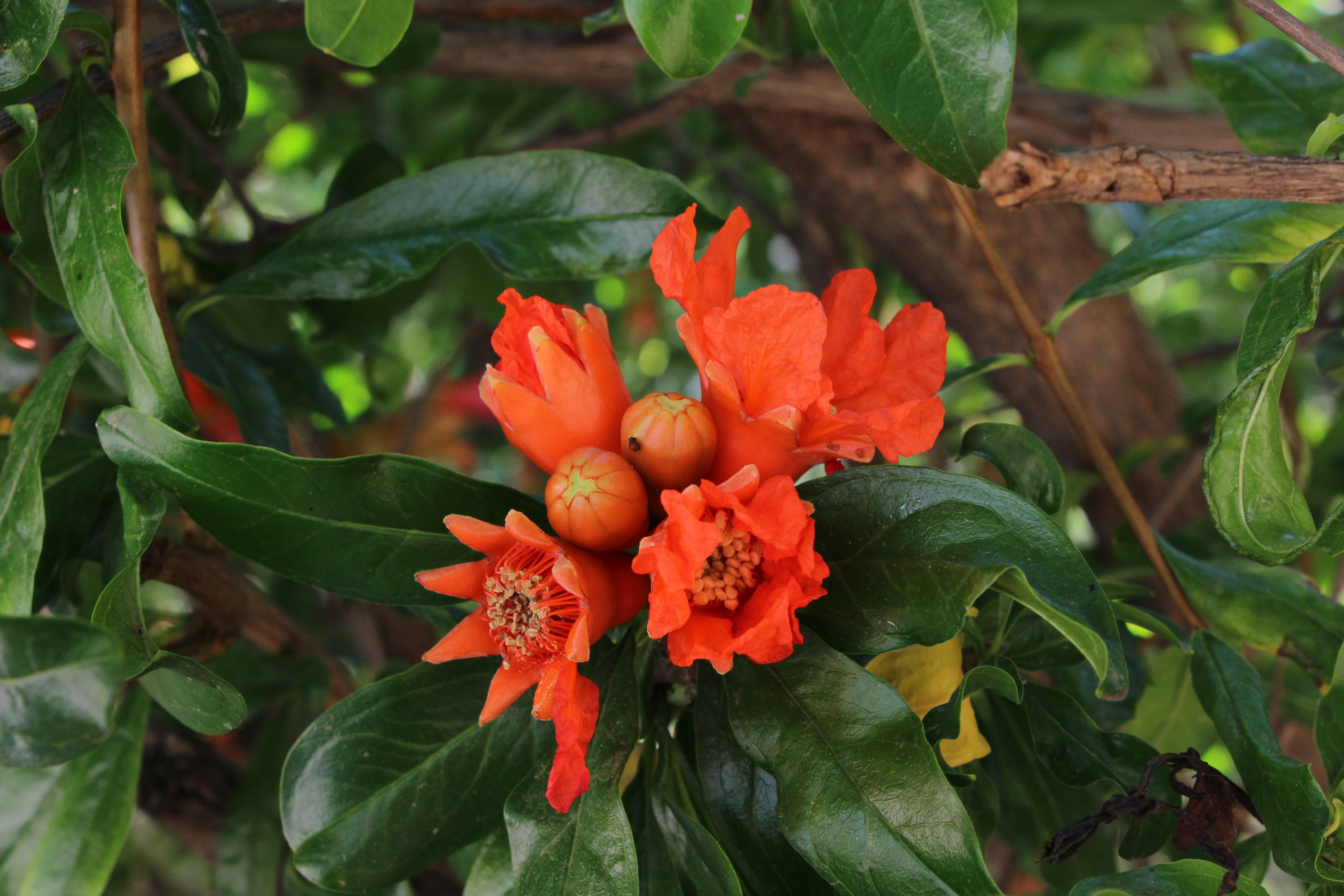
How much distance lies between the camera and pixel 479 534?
63 cm

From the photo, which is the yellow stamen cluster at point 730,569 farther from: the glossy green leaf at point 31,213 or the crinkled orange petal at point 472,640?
the glossy green leaf at point 31,213

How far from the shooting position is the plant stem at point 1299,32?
63cm

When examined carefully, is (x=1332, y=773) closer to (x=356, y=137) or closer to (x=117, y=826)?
(x=117, y=826)

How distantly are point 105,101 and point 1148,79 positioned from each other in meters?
2.84

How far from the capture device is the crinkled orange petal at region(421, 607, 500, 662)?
66 centimetres

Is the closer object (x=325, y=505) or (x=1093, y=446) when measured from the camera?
(x=325, y=505)

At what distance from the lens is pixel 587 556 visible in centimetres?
65

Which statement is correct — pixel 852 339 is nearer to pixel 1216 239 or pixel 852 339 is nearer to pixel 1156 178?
pixel 1156 178

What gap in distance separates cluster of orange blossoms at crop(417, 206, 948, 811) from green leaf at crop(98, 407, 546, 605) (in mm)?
71

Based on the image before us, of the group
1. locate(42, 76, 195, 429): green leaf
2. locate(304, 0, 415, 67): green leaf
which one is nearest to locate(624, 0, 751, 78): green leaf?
locate(304, 0, 415, 67): green leaf

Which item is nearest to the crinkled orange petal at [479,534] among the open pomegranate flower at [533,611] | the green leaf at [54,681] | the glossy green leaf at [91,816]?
the open pomegranate flower at [533,611]

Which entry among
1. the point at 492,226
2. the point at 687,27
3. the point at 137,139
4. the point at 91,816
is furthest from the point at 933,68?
the point at 91,816

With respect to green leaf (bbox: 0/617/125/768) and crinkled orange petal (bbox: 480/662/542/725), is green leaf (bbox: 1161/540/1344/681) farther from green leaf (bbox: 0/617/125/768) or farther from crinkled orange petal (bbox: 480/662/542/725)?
green leaf (bbox: 0/617/125/768)

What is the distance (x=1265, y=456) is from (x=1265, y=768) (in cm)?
23
